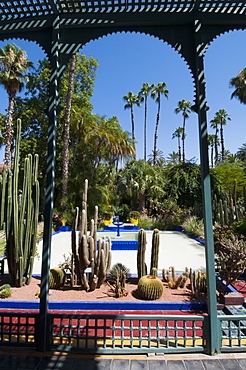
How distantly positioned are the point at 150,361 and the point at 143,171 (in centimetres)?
1881

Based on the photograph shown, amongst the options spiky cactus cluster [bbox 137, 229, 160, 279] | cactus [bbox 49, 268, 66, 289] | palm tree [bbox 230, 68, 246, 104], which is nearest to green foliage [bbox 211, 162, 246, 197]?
palm tree [bbox 230, 68, 246, 104]

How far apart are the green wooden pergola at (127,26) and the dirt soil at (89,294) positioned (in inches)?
87.8

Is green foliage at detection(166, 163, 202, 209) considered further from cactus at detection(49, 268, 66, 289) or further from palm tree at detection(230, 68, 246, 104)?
cactus at detection(49, 268, 66, 289)

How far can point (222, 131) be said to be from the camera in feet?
134

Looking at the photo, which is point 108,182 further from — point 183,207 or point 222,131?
point 222,131

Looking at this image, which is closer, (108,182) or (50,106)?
(50,106)

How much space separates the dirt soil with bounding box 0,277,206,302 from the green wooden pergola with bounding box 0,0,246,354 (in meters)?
2.23

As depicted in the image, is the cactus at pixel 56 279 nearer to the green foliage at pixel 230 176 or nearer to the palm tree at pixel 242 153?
the green foliage at pixel 230 176

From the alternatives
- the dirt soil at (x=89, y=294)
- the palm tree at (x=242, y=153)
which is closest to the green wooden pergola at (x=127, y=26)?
the dirt soil at (x=89, y=294)

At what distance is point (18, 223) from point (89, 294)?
213cm

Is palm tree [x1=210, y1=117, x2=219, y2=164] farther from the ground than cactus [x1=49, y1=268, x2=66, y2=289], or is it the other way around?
palm tree [x1=210, y1=117, x2=219, y2=164]

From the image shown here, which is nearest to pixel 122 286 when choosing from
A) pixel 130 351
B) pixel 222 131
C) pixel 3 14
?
pixel 130 351

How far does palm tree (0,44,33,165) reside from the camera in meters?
17.4

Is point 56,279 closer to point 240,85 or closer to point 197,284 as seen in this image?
point 197,284
